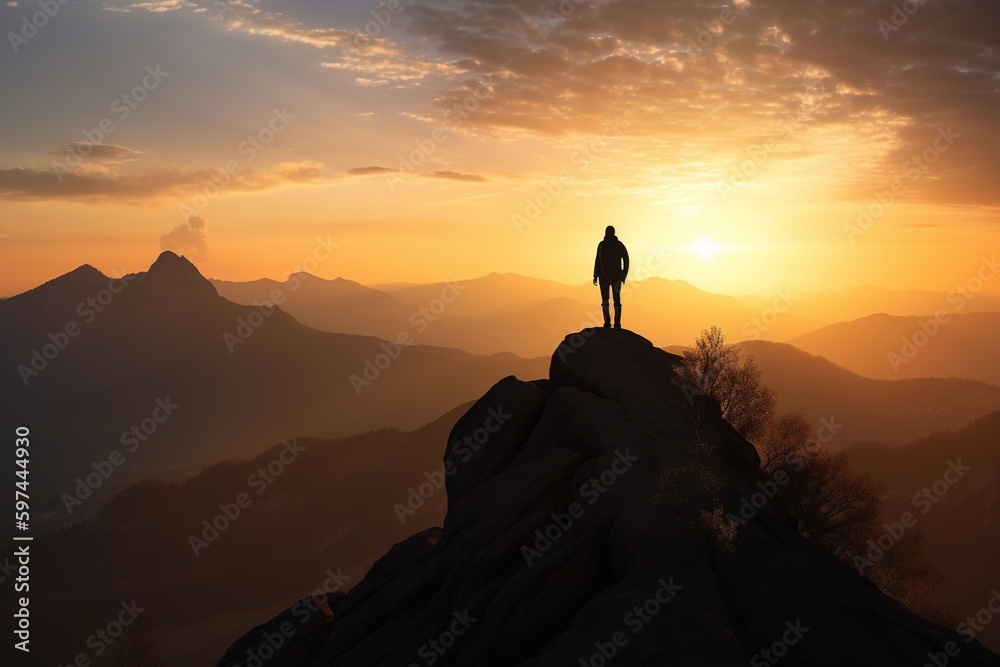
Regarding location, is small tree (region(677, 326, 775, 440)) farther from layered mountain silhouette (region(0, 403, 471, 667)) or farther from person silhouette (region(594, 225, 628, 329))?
layered mountain silhouette (region(0, 403, 471, 667))

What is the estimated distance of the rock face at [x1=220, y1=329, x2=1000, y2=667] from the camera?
13.8 m

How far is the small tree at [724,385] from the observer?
30203 millimetres

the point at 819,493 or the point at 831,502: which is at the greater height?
the point at 819,493

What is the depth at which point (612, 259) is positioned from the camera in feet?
111

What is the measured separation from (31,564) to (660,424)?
20976 centimetres

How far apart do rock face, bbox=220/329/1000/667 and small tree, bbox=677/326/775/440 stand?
97cm

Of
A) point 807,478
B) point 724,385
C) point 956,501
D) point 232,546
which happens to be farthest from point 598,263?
point 232,546

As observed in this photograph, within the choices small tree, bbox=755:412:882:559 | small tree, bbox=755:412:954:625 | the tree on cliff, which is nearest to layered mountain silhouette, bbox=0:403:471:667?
the tree on cliff

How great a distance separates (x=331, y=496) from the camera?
561 feet

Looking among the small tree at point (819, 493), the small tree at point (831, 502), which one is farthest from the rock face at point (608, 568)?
the small tree at point (831, 502)

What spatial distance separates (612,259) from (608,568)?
19.4 meters

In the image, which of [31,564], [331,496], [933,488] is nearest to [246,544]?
[331,496]

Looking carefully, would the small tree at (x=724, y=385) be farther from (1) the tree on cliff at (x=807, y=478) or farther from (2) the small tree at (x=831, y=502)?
(2) the small tree at (x=831, y=502)

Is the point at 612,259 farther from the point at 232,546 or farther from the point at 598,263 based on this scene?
the point at 232,546
